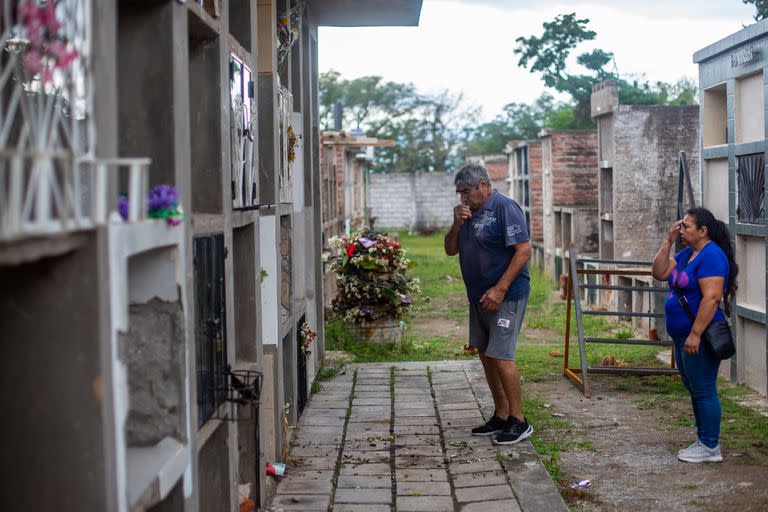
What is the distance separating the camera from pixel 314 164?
8781mm

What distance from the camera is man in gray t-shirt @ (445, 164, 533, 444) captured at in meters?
6.23

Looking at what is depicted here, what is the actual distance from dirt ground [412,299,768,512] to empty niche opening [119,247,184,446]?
2798 millimetres

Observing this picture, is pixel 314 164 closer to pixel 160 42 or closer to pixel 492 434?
pixel 492 434

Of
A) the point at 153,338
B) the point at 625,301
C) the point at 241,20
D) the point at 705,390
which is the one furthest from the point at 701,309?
the point at 625,301

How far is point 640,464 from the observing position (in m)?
5.82

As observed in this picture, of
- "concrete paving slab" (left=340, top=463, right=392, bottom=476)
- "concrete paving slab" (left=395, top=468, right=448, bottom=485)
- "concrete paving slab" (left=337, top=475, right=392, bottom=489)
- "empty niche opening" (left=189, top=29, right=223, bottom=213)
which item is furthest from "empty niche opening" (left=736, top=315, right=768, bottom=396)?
"empty niche opening" (left=189, top=29, right=223, bottom=213)

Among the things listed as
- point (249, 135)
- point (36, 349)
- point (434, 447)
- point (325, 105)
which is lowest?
point (434, 447)

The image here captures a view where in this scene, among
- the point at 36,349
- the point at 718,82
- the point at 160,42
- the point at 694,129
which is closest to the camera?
the point at 36,349

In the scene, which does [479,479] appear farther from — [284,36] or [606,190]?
[606,190]

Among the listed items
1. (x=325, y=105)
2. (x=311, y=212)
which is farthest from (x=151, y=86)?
(x=325, y=105)

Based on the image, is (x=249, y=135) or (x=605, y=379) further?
(x=605, y=379)

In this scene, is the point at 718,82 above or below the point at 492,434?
above

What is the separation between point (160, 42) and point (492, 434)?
4133 mm

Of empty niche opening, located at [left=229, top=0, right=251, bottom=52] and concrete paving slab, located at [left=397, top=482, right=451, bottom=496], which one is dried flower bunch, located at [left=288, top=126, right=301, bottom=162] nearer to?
empty niche opening, located at [left=229, top=0, right=251, bottom=52]
